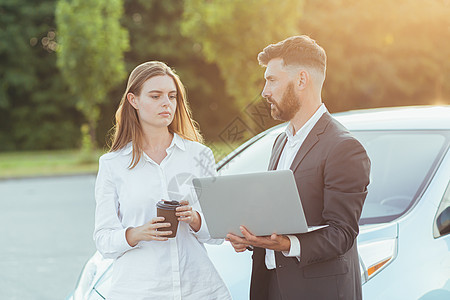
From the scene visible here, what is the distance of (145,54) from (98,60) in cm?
1603

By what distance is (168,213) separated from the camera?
7.21 ft

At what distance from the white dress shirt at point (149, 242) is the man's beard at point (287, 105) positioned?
1.37 ft

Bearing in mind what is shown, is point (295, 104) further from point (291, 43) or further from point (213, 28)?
point (213, 28)

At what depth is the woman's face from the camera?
2.41 meters

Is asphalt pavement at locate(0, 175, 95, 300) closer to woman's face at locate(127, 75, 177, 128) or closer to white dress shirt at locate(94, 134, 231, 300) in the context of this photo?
white dress shirt at locate(94, 134, 231, 300)

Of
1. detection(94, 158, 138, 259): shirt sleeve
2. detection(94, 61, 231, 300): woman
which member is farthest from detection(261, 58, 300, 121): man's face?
detection(94, 158, 138, 259): shirt sleeve

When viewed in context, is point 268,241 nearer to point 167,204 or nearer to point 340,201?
point 340,201

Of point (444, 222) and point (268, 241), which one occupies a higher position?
point (268, 241)

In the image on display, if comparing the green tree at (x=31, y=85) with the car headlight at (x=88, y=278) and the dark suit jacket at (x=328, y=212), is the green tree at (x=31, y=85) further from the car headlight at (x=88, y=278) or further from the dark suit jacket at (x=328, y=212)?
the dark suit jacket at (x=328, y=212)

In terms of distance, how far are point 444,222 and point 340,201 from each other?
1051 millimetres

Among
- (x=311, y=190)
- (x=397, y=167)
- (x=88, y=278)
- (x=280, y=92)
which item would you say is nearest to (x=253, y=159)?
(x=397, y=167)

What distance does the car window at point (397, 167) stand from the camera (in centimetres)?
326

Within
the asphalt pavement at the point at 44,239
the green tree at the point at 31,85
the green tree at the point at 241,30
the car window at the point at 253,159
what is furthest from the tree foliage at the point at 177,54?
the car window at the point at 253,159

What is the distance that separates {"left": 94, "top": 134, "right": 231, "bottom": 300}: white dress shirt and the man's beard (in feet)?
1.37
